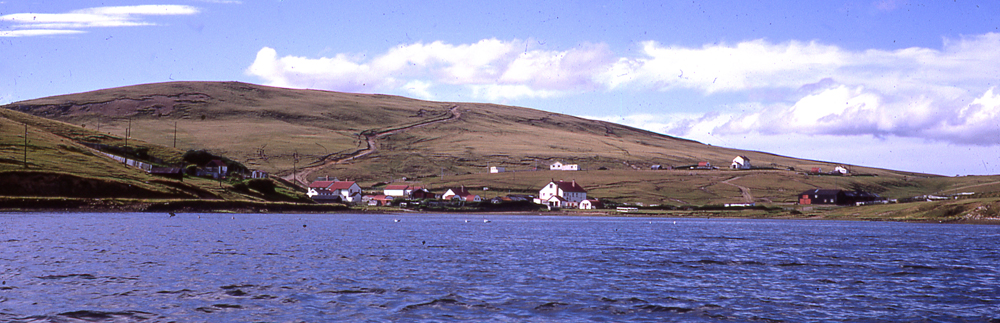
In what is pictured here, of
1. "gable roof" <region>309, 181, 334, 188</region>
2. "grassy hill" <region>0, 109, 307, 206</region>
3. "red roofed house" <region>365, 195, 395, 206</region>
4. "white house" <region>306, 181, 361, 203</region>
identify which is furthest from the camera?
"gable roof" <region>309, 181, 334, 188</region>

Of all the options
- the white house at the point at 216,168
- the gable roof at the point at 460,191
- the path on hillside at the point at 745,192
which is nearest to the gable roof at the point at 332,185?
the white house at the point at 216,168

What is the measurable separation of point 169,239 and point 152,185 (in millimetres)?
63887

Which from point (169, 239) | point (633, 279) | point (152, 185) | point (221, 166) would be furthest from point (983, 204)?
point (221, 166)

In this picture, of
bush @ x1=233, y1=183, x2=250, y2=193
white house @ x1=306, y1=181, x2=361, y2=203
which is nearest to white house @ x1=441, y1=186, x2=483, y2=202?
white house @ x1=306, y1=181, x2=361, y2=203

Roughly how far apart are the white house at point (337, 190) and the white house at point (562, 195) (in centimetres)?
4002

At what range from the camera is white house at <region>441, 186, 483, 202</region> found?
161750mm

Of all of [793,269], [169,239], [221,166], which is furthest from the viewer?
[221,166]

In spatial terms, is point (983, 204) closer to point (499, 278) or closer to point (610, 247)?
point (610, 247)

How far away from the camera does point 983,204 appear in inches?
4301

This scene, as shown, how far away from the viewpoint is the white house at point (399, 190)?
166 metres

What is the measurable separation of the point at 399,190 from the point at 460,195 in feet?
48.6

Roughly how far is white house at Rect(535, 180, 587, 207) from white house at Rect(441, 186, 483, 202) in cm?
1414

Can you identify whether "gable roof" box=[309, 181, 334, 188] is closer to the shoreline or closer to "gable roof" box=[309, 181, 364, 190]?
"gable roof" box=[309, 181, 364, 190]

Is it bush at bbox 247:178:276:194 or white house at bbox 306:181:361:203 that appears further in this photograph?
white house at bbox 306:181:361:203
